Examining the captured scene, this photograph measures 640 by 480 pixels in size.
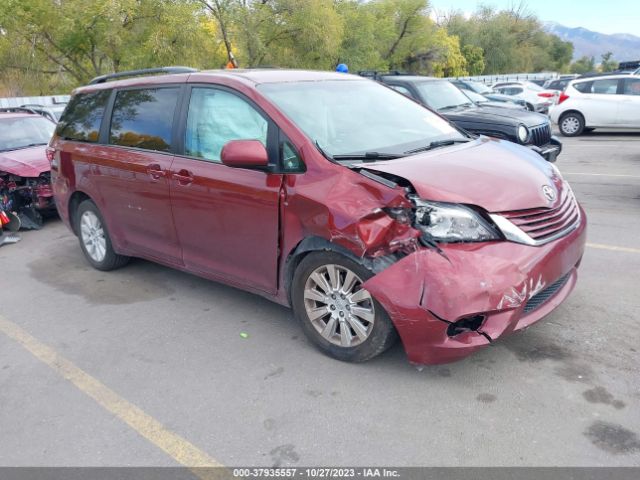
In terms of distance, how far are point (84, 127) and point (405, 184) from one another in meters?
3.69

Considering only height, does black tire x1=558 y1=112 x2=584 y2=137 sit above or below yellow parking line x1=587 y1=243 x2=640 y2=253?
above

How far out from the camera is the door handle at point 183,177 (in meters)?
4.22

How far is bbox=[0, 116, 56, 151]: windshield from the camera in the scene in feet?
28.7

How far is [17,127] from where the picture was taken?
905 cm

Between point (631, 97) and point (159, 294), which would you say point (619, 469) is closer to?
point (159, 294)

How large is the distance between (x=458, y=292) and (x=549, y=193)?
1.10 meters

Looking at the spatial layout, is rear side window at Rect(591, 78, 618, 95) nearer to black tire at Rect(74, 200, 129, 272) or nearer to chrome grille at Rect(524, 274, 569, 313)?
chrome grille at Rect(524, 274, 569, 313)

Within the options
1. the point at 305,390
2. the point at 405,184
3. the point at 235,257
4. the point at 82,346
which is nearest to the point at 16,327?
the point at 82,346

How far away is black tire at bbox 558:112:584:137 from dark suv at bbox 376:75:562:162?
267 inches

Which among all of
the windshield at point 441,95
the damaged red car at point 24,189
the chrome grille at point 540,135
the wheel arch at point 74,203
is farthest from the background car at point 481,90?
the wheel arch at point 74,203

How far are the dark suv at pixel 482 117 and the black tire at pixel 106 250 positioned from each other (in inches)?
199

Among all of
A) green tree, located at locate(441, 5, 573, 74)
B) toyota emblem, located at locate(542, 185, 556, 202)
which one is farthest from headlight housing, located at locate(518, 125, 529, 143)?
green tree, located at locate(441, 5, 573, 74)

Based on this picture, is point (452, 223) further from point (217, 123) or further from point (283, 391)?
point (217, 123)

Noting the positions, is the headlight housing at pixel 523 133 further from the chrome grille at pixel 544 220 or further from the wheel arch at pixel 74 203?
the wheel arch at pixel 74 203
